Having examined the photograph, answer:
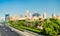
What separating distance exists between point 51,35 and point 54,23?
3198 millimetres

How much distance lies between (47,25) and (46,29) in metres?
0.92

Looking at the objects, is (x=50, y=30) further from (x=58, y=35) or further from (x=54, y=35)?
(x=58, y=35)

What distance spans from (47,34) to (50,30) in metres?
1.18

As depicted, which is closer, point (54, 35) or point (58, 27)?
point (54, 35)

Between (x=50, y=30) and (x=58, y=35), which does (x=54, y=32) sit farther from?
(x=58, y=35)

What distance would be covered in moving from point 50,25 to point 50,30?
4.61 ft

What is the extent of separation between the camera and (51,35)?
109 feet

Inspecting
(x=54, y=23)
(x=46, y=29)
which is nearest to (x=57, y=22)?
(x=54, y=23)

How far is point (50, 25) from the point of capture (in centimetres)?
3478

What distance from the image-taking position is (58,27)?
1401 inches

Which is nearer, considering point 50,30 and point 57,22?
point 50,30

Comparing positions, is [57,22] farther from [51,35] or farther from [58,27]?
[51,35]

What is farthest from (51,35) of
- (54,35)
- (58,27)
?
(58,27)

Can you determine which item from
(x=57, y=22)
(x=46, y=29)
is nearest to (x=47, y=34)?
(x=46, y=29)
